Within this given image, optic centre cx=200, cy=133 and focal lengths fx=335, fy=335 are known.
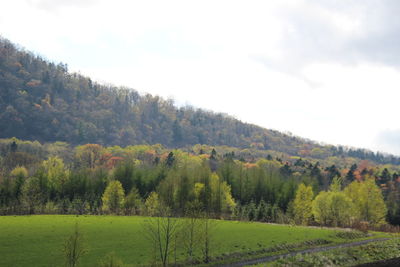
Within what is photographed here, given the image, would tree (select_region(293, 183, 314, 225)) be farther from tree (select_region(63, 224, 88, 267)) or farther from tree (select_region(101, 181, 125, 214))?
tree (select_region(63, 224, 88, 267))

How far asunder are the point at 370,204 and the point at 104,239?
6987cm

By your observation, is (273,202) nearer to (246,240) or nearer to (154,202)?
(154,202)

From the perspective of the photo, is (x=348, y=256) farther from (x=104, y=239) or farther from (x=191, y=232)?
(x=104, y=239)

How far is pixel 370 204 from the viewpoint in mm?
85875

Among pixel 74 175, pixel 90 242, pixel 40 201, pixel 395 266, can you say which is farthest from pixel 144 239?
pixel 74 175

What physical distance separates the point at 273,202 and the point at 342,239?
38.1 metres

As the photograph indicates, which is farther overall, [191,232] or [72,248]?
[191,232]

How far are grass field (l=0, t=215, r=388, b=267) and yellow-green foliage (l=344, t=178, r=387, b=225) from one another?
31863 millimetres

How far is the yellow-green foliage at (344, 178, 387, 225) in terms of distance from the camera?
84625 mm

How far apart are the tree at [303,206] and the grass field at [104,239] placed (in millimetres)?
21373

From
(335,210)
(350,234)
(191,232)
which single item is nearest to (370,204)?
(335,210)

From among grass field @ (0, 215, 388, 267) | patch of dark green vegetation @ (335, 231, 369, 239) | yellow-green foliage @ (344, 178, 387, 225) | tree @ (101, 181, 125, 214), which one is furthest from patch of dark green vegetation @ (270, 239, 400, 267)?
tree @ (101, 181, 125, 214)

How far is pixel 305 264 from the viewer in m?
37.2

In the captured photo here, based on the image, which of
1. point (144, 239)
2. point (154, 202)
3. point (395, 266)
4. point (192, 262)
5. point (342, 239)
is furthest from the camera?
point (154, 202)
